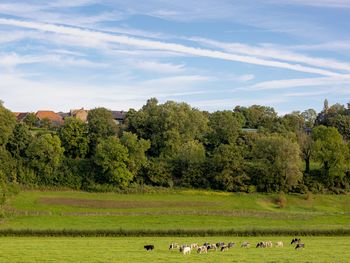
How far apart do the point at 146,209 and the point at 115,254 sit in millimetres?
47351

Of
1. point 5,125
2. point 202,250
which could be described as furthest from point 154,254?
point 5,125

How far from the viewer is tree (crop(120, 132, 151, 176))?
10594 centimetres

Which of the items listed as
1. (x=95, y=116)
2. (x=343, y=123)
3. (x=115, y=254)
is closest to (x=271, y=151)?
(x=95, y=116)

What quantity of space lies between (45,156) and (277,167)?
45.2 metres

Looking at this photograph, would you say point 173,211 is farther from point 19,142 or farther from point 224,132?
point 224,132

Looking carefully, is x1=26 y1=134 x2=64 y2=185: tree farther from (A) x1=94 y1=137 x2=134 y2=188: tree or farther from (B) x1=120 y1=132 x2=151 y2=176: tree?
(B) x1=120 y1=132 x2=151 y2=176: tree

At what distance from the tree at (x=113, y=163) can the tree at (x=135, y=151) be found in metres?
1.48

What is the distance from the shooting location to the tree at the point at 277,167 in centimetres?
10169

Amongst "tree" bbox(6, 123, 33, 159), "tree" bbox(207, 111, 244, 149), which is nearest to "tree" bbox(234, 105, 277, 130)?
"tree" bbox(207, 111, 244, 149)

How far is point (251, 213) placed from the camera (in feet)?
A: 273

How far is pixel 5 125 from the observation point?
111 metres

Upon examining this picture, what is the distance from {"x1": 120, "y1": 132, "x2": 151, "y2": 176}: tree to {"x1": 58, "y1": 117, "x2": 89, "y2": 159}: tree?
10909mm

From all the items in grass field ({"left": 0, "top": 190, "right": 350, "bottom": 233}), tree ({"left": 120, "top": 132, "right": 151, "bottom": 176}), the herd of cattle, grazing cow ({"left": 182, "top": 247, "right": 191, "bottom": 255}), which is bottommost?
grass field ({"left": 0, "top": 190, "right": 350, "bottom": 233})

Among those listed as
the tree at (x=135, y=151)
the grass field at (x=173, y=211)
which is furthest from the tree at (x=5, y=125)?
the tree at (x=135, y=151)
